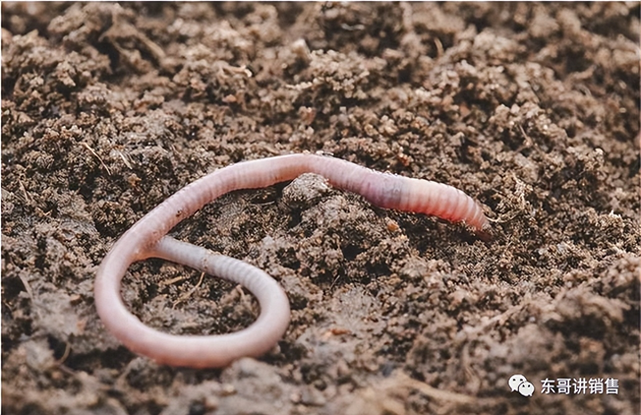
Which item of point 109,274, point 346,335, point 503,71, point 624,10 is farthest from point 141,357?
point 624,10

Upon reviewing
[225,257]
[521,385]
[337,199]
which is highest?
[337,199]

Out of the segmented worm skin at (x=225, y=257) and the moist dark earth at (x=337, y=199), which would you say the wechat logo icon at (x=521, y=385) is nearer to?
the moist dark earth at (x=337, y=199)

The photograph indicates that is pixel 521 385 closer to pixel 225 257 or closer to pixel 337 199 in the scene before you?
pixel 337 199

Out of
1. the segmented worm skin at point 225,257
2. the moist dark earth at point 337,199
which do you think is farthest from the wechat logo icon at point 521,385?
the segmented worm skin at point 225,257

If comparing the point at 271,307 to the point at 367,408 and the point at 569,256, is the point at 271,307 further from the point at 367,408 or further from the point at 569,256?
the point at 569,256

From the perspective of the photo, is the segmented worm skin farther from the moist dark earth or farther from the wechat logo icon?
the wechat logo icon

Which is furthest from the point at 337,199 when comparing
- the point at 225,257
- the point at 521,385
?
the point at 521,385
